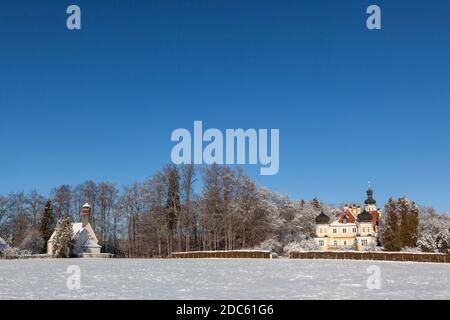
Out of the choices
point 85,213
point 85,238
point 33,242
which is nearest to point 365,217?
point 85,238

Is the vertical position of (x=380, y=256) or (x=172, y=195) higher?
(x=172, y=195)

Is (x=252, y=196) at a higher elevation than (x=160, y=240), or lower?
higher

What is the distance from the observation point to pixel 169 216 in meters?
67.6

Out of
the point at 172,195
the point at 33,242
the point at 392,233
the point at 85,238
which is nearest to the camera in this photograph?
the point at 392,233

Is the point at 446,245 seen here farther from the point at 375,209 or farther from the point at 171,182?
the point at 375,209

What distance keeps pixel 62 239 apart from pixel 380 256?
37.2m

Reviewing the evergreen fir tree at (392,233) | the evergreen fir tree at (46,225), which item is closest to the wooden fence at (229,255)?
the evergreen fir tree at (392,233)

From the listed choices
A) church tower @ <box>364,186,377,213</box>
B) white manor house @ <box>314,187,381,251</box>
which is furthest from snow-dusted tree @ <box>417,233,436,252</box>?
church tower @ <box>364,186,377,213</box>

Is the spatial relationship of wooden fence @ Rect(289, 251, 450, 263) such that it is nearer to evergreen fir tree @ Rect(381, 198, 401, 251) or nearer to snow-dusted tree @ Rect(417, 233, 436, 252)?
snow-dusted tree @ Rect(417, 233, 436, 252)

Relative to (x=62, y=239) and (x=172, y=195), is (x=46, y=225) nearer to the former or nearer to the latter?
(x=62, y=239)

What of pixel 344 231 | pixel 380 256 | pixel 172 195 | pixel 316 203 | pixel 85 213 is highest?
pixel 172 195
